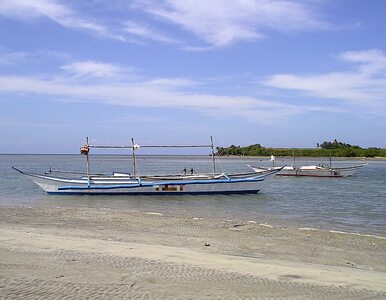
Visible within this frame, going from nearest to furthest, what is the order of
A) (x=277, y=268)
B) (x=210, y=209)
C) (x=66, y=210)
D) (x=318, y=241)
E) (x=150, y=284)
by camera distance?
(x=150, y=284) < (x=277, y=268) < (x=318, y=241) < (x=66, y=210) < (x=210, y=209)

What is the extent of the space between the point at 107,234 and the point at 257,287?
290 inches

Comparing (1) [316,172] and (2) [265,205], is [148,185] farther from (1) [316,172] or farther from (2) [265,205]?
(1) [316,172]

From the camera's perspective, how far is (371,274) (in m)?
9.10

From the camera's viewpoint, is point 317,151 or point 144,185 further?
point 317,151

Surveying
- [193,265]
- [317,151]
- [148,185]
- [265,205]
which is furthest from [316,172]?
[317,151]

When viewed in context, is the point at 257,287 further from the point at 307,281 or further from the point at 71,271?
the point at 71,271

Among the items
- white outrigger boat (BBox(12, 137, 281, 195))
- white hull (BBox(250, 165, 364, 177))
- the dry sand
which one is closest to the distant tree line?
white hull (BBox(250, 165, 364, 177))

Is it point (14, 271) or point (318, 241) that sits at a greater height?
point (14, 271)

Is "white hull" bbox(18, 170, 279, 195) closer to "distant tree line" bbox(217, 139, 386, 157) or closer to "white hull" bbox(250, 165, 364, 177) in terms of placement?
"white hull" bbox(250, 165, 364, 177)

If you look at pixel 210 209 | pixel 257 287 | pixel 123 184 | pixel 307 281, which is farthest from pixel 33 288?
pixel 123 184

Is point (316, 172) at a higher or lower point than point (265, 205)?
higher

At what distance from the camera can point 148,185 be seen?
29.7 metres

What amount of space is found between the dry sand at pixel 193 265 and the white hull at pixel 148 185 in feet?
47.9

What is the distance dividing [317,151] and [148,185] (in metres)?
103
